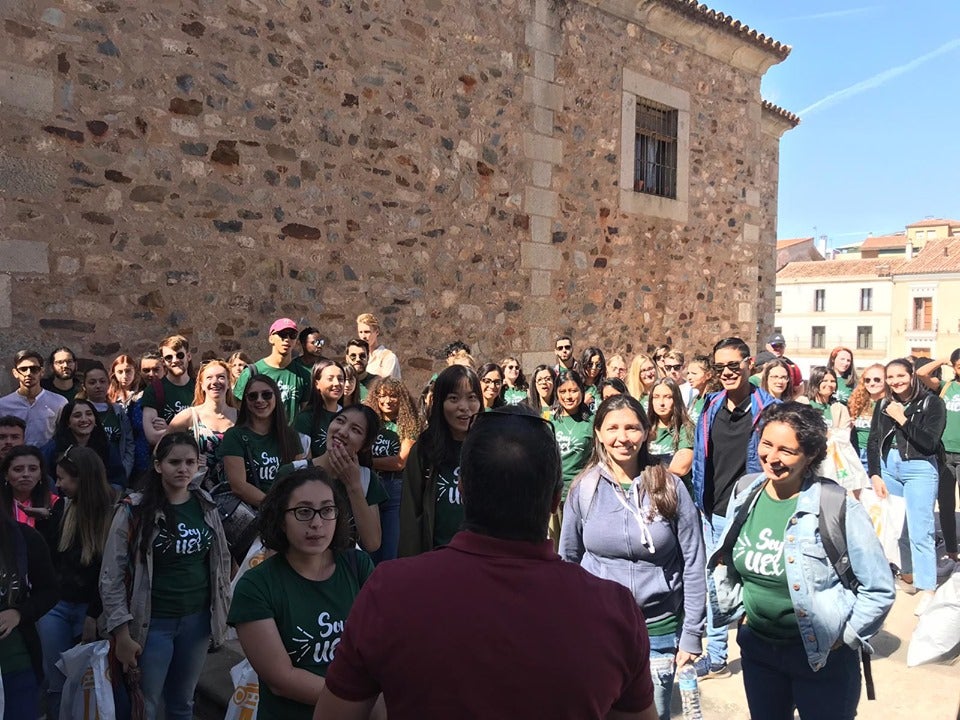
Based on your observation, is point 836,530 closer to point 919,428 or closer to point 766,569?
point 766,569

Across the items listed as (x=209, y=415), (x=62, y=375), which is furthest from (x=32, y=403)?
(x=209, y=415)

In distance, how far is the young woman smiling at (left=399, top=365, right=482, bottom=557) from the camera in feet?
10.6

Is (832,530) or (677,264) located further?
(677,264)

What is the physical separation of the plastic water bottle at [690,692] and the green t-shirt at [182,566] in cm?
197

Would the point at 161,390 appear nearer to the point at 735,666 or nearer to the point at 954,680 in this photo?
the point at 735,666

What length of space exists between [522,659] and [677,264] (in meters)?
10.3

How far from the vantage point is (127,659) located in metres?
3.02

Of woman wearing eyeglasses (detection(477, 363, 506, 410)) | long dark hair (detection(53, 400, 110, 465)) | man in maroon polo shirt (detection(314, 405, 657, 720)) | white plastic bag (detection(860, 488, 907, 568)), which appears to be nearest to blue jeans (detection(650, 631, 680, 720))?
man in maroon polo shirt (detection(314, 405, 657, 720))

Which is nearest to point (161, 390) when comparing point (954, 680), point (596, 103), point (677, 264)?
point (954, 680)

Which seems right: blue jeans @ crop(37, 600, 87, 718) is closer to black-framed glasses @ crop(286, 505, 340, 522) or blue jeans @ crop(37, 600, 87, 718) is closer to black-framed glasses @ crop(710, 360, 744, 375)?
black-framed glasses @ crop(286, 505, 340, 522)

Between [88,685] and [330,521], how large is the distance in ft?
4.49

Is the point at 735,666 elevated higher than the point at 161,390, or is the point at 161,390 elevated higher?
the point at 161,390

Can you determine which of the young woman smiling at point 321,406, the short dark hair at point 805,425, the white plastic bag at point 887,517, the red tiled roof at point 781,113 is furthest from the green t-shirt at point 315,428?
the red tiled roof at point 781,113

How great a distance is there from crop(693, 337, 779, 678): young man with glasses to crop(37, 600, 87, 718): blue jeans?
3.04 m
